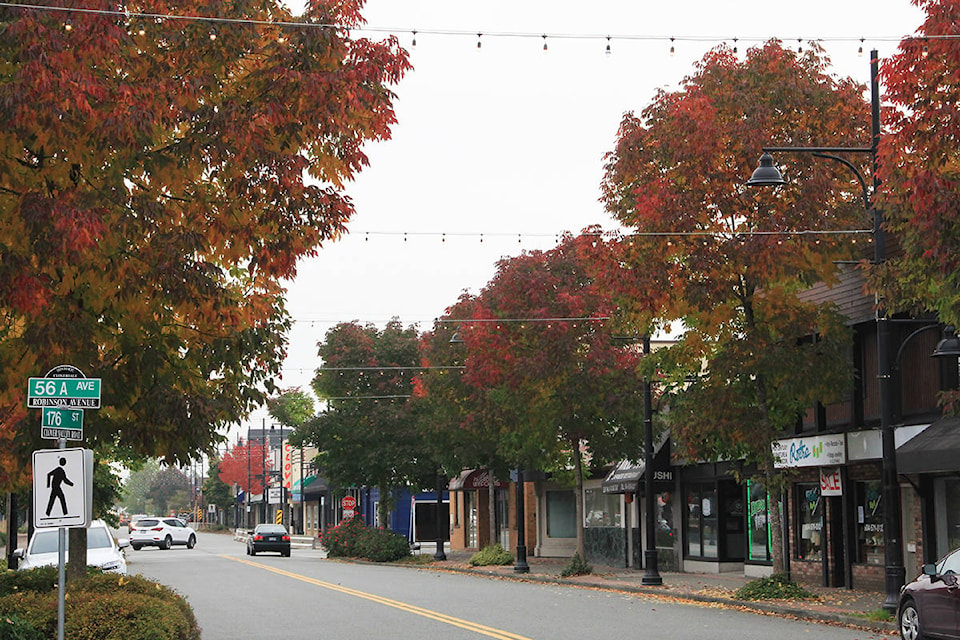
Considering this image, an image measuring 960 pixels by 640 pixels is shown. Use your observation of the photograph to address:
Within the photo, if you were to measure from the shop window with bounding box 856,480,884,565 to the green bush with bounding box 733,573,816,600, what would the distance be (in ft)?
10.9

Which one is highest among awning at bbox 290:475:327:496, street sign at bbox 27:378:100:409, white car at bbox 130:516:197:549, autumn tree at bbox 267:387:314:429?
autumn tree at bbox 267:387:314:429

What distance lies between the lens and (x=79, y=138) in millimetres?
12500

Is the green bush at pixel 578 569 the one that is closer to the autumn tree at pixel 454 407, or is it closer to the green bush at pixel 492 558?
the autumn tree at pixel 454 407

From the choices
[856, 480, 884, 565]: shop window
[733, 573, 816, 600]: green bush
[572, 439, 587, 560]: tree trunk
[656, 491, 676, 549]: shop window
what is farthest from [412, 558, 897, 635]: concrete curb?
[656, 491, 676, 549]: shop window

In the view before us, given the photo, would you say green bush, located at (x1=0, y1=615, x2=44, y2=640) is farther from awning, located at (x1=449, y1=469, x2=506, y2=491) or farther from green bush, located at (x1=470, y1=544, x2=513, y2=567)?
awning, located at (x1=449, y1=469, x2=506, y2=491)

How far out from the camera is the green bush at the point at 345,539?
52.9 meters

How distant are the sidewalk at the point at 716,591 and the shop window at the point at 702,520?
2.91 feet

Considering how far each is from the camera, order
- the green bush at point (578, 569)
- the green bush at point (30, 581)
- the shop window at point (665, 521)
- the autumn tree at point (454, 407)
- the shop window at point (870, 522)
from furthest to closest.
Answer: the autumn tree at point (454, 407), the shop window at point (665, 521), the green bush at point (578, 569), the shop window at point (870, 522), the green bush at point (30, 581)

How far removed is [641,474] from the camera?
3672 cm

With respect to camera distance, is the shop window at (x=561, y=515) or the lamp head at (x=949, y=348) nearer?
the lamp head at (x=949, y=348)

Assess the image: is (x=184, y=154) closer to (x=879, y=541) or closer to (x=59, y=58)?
(x=59, y=58)

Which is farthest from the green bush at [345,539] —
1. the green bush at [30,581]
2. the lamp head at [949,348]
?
the lamp head at [949,348]

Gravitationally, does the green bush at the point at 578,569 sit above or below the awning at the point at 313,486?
below

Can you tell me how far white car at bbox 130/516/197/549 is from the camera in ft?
219
